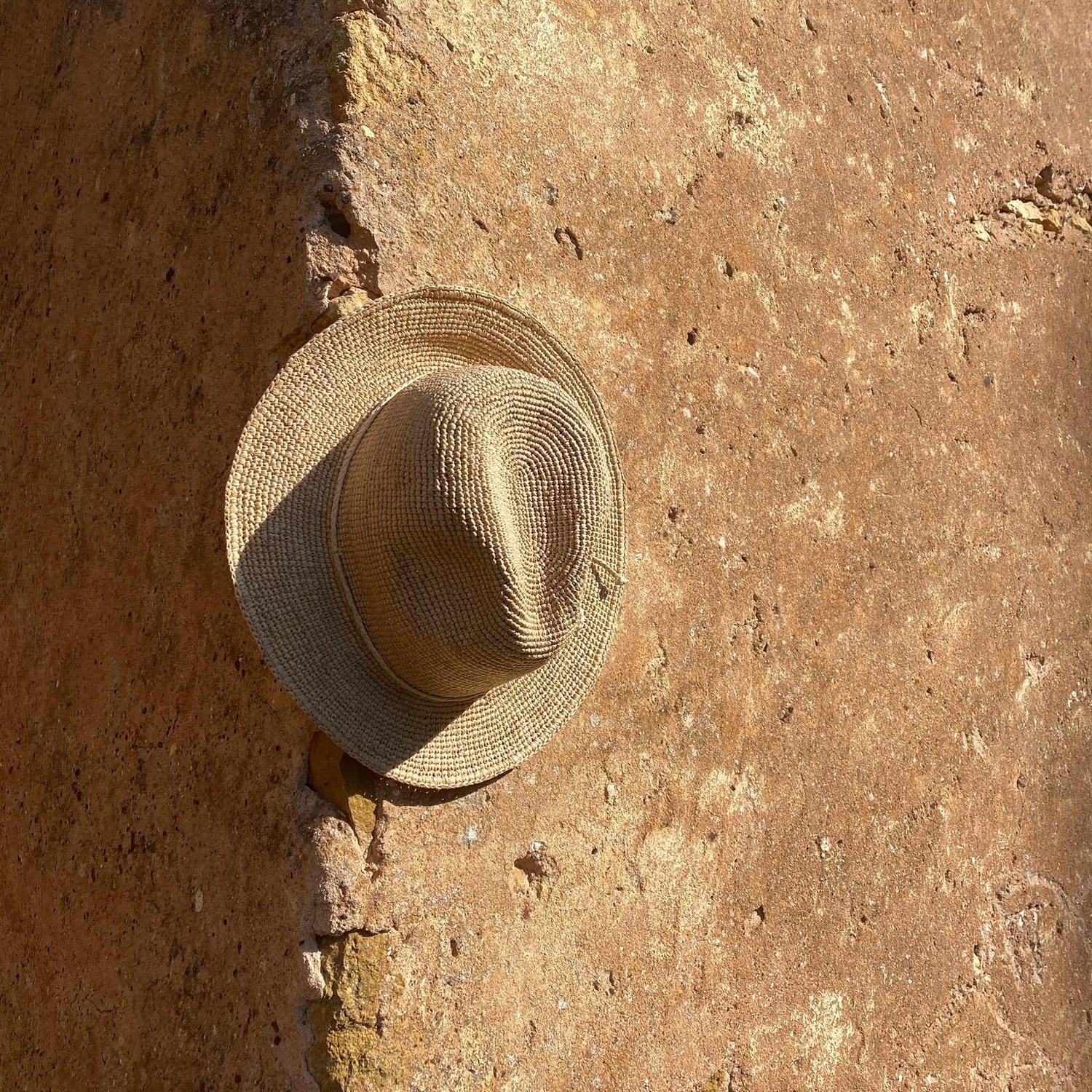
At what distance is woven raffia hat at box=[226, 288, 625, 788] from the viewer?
1.89 meters

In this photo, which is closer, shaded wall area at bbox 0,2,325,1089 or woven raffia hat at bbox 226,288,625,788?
woven raffia hat at bbox 226,288,625,788

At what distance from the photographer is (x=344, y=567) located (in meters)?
1.98

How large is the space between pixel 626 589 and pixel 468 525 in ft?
2.29

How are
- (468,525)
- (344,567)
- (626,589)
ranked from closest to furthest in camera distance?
(468,525), (344,567), (626,589)

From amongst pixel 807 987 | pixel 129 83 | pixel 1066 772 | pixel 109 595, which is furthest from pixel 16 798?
pixel 1066 772

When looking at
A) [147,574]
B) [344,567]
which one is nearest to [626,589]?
[344,567]

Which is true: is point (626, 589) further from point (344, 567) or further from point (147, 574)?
point (147, 574)

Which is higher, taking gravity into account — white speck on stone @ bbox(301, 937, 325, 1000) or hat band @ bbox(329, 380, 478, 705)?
hat band @ bbox(329, 380, 478, 705)

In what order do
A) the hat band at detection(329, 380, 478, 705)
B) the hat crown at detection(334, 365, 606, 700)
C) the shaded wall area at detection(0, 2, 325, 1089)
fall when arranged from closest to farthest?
the hat crown at detection(334, 365, 606, 700), the hat band at detection(329, 380, 478, 705), the shaded wall area at detection(0, 2, 325, 1089)

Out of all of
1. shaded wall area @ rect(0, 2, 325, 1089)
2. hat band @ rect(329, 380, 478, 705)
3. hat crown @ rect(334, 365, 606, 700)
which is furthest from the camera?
shaded wall area @ rect(0, 2, 325, 1089)

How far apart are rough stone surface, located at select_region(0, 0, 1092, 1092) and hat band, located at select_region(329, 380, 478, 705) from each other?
0.59ft

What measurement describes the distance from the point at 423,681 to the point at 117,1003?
2.64ft

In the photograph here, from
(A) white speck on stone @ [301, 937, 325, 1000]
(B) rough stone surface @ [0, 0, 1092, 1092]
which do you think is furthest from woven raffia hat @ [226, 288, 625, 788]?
(A) white speck on stone @ [301, 937, 325, 1000]

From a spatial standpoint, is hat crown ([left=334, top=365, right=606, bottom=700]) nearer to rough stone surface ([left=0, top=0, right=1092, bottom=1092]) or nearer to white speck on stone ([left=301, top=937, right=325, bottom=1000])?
rough stone surface ([left=0, top=0, right=1092, bottom=1092])
